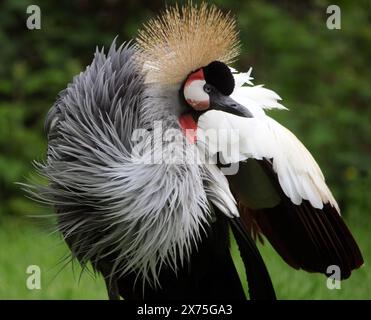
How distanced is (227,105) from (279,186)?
323 millimetres

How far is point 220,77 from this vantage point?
242cm

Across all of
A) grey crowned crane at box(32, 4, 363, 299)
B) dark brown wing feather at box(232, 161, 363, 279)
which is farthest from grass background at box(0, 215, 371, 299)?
dark brown wing feather at box(232, 161, 363, 279)

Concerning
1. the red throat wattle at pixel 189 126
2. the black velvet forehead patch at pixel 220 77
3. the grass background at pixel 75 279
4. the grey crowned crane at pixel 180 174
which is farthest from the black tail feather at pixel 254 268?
the grass background at pixel 75 279

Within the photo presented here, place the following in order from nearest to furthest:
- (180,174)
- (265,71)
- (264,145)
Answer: (180,174) < (264,145) < (265,71)

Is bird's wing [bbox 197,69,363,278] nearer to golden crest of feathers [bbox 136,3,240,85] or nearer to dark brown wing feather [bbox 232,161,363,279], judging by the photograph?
dark brown wing feather [bbox 232,161,363,279]

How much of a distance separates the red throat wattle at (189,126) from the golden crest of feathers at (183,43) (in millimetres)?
102

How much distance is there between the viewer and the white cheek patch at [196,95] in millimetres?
2395

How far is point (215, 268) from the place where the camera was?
2.59 meters

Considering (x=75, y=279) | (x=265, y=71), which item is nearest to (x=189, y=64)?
(x=75, y=279)

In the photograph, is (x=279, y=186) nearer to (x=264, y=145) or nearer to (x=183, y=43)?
(x=264, y=145)

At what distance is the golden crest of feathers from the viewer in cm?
242
